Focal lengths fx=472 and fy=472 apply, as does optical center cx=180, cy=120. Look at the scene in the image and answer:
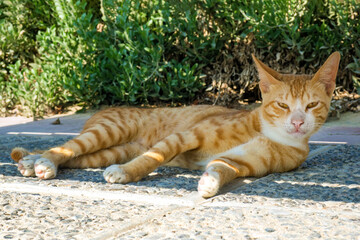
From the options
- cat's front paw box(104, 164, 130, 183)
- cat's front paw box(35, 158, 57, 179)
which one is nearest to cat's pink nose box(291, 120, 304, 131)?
cat's front paw box(104, 164, 130, 183)

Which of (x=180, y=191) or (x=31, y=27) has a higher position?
(x=31, y=27)

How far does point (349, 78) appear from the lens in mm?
7344

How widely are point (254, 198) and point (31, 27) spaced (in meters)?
7.56

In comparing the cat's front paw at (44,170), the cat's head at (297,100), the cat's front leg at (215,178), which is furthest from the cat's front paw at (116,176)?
the cat's head at (297,100)

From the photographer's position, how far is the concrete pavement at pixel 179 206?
217 centimetres

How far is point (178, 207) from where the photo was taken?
2580 mm

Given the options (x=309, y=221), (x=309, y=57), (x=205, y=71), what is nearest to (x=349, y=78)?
(x=309, y=57)

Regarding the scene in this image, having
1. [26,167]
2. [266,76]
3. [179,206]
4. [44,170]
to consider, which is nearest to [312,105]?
[266,76]

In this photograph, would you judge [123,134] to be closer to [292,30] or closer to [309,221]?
[309,221]

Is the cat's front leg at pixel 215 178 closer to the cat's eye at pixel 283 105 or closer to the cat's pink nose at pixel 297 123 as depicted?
the cat's pink nose at pixel 297 123

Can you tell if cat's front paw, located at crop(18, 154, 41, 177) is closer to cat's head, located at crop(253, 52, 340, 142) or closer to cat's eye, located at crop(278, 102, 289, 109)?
cat's head, located at crop(253, 52, 340, 142)

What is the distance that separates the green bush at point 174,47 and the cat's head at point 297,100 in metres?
3.18

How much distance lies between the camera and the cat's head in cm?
343

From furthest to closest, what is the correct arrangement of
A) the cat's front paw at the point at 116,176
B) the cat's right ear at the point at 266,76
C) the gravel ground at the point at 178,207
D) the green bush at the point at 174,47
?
the green bush at the point at 174,47
the cat's right ear at the point at 266,76
the cat's front paw at the point at 116,176
the gravel ground at the point at 178,207
